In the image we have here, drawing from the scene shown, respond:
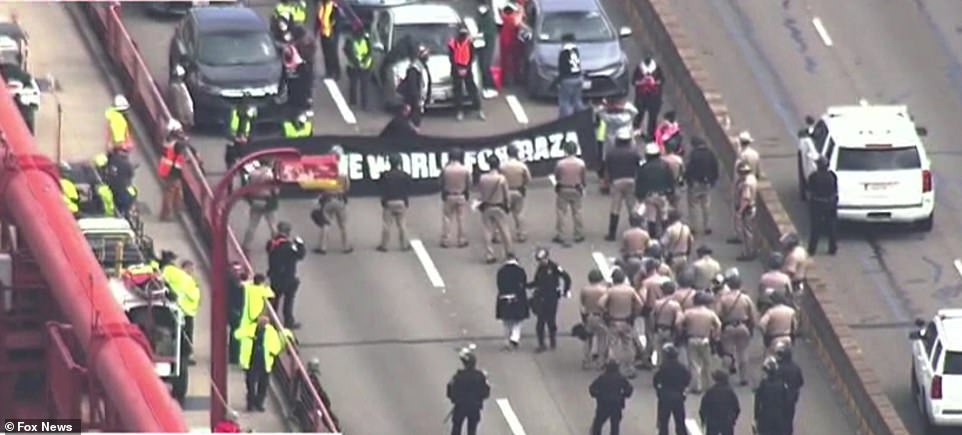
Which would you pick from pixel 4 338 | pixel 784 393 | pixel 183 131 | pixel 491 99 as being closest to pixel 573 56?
pixel 491 99

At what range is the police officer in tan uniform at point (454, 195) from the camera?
5544cm

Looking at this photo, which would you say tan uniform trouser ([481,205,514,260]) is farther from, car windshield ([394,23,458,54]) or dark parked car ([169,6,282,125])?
car windshield ([394,23,458,54])

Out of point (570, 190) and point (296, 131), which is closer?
point (570, 190)

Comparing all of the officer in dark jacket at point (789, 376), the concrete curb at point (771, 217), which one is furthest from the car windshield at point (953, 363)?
the officer in dark jacket at point (789, 376)

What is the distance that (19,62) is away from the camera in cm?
5875

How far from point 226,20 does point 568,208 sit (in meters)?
6.48

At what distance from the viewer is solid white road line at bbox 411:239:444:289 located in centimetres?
5575

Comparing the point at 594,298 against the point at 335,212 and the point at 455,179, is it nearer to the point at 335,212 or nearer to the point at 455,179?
the point at 455,179

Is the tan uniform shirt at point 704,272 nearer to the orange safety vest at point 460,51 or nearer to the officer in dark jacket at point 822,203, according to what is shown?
the officer in dark jacket at point 822,203

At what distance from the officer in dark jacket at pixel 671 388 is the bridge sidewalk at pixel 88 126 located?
15.2 feet

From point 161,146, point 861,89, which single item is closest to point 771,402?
point 161,146

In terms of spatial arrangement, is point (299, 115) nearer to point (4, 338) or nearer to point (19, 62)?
point (19, 62)

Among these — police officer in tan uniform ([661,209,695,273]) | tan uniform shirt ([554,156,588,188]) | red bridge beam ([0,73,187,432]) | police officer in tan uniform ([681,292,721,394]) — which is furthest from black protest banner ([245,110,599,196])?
red bridge beam ([0,73,187,432])

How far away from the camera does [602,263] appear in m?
56.1
